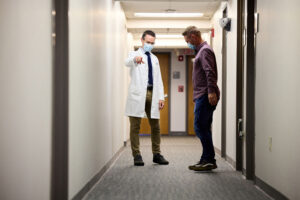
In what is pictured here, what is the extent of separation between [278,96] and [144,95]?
197 cm

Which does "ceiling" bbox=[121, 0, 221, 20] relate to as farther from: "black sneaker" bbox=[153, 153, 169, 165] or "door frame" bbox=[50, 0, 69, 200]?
"door frame" bbox=[50, 0, 69, 200]

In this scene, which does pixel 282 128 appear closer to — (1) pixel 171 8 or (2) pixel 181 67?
(1) pixel 171 8

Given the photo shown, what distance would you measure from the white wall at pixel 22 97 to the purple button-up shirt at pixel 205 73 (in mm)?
1891

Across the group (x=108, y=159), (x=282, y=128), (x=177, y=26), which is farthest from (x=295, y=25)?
(x=177, y=26)

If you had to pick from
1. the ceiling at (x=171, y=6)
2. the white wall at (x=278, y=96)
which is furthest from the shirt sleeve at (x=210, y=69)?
the ceiling at (x=171, y=6)

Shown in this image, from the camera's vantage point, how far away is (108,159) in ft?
13.6

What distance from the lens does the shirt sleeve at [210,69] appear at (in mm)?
3713

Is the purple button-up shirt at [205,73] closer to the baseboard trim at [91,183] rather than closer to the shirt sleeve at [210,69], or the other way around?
the shirt sleeve at [210,69]

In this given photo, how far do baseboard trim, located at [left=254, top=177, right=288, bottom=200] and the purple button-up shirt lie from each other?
0.93 metres

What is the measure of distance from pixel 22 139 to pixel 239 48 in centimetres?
250

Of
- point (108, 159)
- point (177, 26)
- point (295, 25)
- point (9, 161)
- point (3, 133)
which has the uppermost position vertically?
point (177, 26)

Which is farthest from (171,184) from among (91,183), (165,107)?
(165,107)

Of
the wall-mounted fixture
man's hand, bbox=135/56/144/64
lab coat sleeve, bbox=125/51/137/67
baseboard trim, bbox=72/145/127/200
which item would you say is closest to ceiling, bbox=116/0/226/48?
the wall-mounted fixture

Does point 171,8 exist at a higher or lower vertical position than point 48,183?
higher
